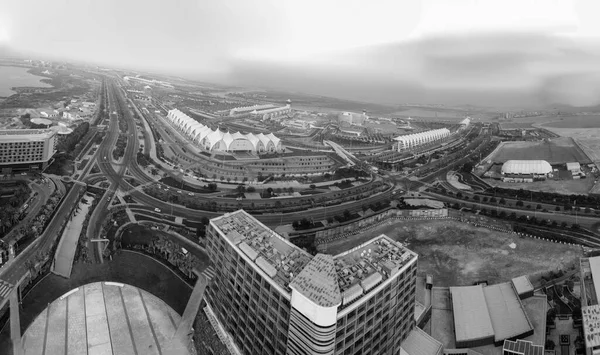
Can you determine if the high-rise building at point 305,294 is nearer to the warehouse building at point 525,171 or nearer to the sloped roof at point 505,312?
the sloped roof at point 505,312

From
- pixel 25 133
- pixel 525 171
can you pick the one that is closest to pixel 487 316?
pixel 525 171

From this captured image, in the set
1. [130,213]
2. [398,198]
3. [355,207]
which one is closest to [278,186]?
[355,207]

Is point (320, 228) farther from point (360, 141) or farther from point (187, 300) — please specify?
point (360, 141)

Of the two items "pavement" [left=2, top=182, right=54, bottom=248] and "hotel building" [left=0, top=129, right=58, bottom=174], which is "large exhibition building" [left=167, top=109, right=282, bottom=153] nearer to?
"hotel building" [left=0, top=129, right=58, bottom=174]

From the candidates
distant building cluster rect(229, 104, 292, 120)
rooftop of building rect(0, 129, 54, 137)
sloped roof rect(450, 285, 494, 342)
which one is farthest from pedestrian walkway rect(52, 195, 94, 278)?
distant building cluster rect(229, 104, 292, 120)

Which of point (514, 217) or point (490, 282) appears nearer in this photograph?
point (490, 282)

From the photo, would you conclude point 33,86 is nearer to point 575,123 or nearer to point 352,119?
point 352,119
